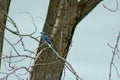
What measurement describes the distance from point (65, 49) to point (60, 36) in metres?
0.16

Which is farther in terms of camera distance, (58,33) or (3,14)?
(3,14)

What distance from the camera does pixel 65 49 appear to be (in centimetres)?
538

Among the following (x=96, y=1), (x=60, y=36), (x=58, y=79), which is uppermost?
(x=96, y=1)

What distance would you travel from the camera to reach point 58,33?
5.27m

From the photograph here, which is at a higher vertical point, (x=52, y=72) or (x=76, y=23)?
(x=76, y=23)

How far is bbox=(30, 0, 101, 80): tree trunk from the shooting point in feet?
17.2

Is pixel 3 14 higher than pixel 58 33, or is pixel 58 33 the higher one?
pixel 3 14

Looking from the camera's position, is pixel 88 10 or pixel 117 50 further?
pixel 88 10

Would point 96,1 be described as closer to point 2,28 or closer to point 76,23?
point 76,23

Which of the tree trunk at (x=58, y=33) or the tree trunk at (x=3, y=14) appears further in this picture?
the tree trunk at (x=3, y=14)

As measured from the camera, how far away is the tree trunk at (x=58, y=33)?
5246mm

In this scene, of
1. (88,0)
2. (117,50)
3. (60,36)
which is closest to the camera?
(117,50)

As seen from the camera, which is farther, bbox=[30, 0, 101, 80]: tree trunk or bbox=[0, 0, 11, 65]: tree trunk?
bbox=[0, 0, 11, 65]: tree trunk

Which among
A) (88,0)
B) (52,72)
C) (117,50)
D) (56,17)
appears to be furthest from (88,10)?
(117,50)
